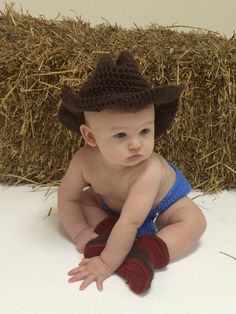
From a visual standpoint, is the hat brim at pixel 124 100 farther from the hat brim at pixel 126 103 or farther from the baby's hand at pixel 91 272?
the baby's hand at pixel 91 272

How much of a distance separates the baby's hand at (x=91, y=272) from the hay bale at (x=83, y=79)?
0.49 meters

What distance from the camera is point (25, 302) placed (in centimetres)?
103

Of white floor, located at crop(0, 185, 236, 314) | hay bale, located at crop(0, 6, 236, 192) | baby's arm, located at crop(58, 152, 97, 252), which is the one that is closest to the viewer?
white floor, located at crop(0, 185, 236, 314)

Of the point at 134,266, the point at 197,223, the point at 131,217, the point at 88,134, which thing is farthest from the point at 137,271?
the point at 88,134

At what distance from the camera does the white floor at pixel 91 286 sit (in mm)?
1025

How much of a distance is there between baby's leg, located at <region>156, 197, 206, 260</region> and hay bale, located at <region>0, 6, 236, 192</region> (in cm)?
→ 31

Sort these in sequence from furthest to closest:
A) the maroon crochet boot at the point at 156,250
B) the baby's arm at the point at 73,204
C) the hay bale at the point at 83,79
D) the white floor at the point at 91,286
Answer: the hay bale at the point at 83,79, the baby's arm at the point at 73,204, the maroon crochet boot at the point at 156,250, the white floor at the point at 91,286

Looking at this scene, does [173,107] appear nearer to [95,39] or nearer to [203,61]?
[203,61]

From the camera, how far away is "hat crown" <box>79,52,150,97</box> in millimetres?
1058

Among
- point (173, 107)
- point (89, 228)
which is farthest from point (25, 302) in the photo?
point (173, 107)

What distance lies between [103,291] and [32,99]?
663 mm

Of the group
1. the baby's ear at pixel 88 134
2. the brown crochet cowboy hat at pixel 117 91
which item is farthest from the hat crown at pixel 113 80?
the baby's ear at pixel 88 134

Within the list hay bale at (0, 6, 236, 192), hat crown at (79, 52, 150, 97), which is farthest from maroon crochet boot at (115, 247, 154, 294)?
hay bale at (0, 6, 236, 192)

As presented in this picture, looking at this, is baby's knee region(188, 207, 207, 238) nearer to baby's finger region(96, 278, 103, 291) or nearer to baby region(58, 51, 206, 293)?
baby region(58, 51, 206, 293)
